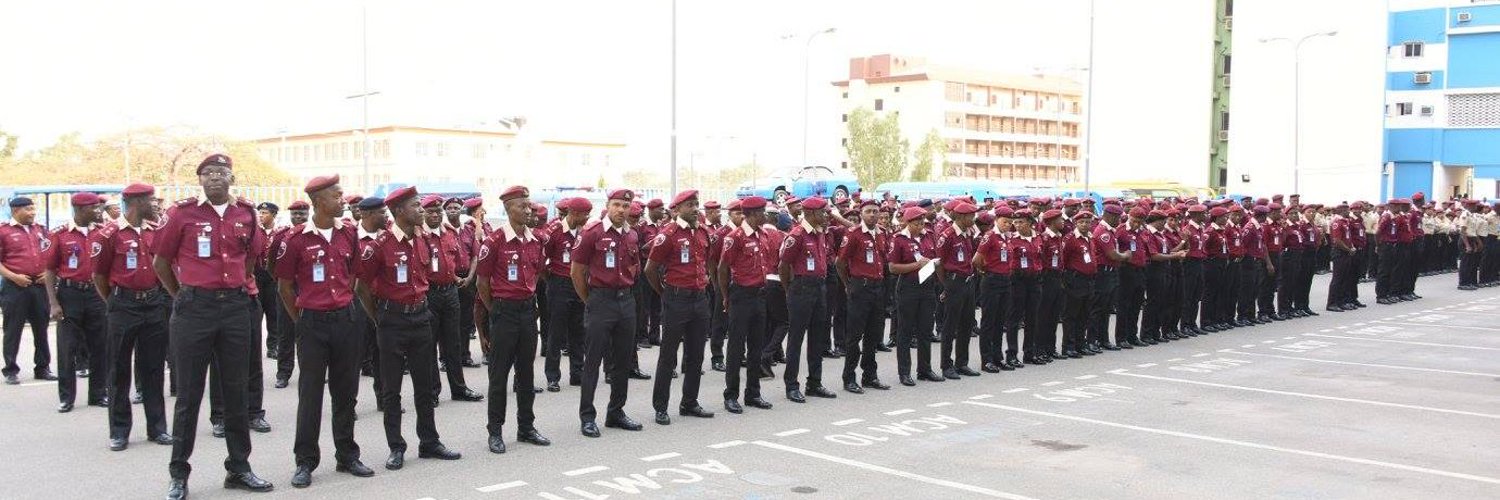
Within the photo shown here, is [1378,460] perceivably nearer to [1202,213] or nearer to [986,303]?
[986,303]

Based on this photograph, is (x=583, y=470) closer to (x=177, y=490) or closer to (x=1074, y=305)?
(x=177, y=490)

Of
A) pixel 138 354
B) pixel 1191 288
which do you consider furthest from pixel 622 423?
pixel 1191 288

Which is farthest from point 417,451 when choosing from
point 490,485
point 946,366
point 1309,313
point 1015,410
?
point 1309,313

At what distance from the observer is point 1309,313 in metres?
18.9

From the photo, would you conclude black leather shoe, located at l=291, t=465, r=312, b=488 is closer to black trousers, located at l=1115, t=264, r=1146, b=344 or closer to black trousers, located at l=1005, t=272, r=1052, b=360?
black trousers, located at l=1005, t=272, r=1052, b=360

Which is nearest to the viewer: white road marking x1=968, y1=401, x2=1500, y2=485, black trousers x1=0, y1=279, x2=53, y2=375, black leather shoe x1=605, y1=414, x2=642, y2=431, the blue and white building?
white road marking x1=968, y1=401, x2=1500, y2=485

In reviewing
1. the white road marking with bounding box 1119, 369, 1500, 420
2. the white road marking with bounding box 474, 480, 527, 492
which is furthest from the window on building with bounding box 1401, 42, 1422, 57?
the white road marking with bounding box 474, 480, 527, 492

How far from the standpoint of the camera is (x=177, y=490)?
6.94 m

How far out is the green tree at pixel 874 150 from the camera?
7919cm

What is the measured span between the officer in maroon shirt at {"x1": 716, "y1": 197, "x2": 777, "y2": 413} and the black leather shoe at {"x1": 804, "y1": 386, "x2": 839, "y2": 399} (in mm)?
796

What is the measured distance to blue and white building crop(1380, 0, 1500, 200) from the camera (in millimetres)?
49688

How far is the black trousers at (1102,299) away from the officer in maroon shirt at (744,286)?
548 cm

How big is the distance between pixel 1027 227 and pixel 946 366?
1799mm

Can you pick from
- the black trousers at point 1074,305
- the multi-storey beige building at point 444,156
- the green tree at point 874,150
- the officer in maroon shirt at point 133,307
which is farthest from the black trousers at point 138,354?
the green tree at point 874,150
